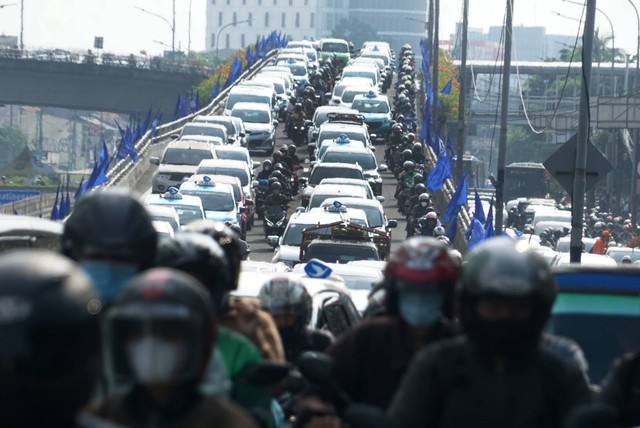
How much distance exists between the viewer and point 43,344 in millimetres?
4391

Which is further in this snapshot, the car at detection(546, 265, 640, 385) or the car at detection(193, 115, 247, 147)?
the car at detection(193, 115, 247, 147)

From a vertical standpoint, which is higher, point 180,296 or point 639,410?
point 180,296

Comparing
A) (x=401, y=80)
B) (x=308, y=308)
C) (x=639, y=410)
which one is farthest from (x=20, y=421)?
(x=401, y=80)

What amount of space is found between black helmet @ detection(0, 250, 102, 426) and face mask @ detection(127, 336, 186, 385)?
1.49ft

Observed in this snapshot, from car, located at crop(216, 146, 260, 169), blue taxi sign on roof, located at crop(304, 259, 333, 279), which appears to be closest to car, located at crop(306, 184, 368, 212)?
car, located at crop(216, 146, 260, 169)

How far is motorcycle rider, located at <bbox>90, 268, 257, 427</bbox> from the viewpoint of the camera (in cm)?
498

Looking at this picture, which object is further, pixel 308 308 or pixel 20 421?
pixel 308 308

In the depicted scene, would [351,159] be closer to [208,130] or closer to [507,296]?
[208,130]

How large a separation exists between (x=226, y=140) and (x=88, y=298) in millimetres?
47268

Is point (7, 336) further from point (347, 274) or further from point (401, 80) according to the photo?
point (401, 80)

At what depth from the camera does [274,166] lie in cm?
4394

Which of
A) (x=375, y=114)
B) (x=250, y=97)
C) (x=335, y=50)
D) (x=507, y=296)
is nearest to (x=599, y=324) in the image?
(x=507, y=296)

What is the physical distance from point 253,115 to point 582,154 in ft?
116

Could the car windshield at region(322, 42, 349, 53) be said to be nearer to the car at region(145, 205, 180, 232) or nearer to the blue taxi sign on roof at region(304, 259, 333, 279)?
the car at region(145, 205, 180, 232)
